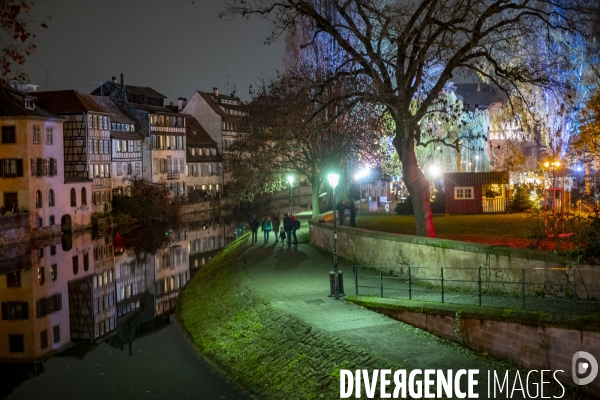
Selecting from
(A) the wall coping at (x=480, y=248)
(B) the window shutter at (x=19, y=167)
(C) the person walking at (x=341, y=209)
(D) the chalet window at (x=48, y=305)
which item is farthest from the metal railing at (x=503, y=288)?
(B) the window shutter at (x=19, y=167)

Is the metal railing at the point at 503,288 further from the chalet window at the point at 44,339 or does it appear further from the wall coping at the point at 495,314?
the chalet window at the point at 44,339

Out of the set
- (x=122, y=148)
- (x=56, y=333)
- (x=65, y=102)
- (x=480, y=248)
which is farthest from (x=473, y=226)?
(x=122, y=148)

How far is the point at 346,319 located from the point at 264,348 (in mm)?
2334

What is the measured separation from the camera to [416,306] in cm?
1675

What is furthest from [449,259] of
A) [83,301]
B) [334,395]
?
[83,301]

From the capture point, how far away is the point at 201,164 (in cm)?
9112

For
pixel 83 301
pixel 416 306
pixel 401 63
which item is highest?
pixel 401 63

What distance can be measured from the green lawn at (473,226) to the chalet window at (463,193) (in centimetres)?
183

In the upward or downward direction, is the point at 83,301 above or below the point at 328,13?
below

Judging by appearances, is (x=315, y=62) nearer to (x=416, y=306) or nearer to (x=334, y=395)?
(x=416, y=306)

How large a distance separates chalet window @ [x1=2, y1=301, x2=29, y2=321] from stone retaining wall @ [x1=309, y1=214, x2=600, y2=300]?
12683 millimetres

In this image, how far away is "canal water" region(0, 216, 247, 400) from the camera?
18.4m

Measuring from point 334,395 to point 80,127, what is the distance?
187 feet

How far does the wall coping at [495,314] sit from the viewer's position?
12984 millimetres
